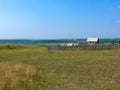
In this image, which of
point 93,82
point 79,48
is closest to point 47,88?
point 93,82

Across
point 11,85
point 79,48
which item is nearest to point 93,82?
point 11,85

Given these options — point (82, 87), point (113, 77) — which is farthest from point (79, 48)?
point (82, 87)

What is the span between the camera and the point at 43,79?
1496 cm

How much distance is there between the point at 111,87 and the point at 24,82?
12.1ft

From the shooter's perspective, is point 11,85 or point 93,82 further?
point 93,82

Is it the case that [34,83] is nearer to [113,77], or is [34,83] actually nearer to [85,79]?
[85,79]

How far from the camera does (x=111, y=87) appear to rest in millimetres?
12414

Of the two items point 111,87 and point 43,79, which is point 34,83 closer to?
point 43,79

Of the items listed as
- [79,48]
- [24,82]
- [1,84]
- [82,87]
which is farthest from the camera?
[79,48]

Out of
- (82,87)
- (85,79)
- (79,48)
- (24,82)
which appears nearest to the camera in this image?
(82,87)

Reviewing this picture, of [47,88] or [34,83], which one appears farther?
[34,83]

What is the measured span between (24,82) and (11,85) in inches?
50.1

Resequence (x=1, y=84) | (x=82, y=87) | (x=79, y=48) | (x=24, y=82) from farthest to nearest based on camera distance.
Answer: (x=79, y=48) → (x=24, y=82) → (x=82, y=87) → (x=1, y=84)

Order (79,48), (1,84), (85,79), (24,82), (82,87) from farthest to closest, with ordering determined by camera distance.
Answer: (79,48), (85,79), (24,82), (82,87), (1,84)
